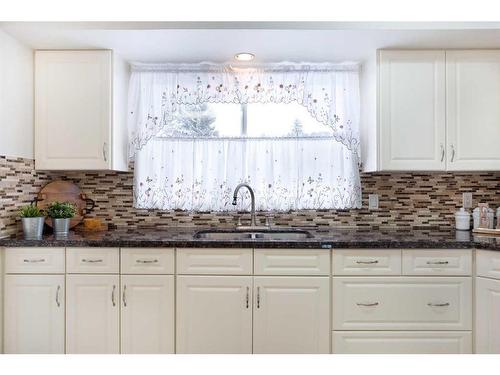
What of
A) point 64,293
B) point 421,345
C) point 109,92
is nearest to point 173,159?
point 109,92

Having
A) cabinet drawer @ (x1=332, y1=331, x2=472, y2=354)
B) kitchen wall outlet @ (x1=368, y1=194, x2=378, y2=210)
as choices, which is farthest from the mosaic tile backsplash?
cabinet drawer @ (x1=332, y1=331, x2=472, y2=354)

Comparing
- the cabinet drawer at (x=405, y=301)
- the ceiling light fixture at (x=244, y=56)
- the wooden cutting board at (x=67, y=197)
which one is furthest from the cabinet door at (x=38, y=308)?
the ceiling light fixture at (x=244, y=56)

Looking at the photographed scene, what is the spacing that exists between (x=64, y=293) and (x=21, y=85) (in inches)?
50.5

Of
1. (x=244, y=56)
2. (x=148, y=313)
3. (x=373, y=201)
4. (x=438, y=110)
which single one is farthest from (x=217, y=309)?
(x=438, y=110)

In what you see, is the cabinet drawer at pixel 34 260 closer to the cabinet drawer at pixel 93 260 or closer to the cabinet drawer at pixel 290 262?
the cabinet drawer at pixel 93 260

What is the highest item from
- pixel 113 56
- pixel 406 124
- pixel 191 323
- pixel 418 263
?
pixel 113 56

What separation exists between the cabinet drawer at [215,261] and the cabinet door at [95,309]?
40cm

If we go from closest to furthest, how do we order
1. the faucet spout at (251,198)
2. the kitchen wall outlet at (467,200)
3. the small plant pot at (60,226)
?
the small plant pot at (60,226) → the faucet spout at (251,198) → the kitchen wall outlet at (467,200)

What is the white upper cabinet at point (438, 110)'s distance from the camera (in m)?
2.46

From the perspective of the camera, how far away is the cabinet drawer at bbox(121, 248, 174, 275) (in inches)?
85.8

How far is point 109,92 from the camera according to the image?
2.49m

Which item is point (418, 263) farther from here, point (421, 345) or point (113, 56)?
point (113, 56)

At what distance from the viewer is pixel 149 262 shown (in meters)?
2.18

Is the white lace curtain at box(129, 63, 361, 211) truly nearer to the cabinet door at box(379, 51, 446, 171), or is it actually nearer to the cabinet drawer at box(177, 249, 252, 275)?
the cabinet door at box(379, 51, 446, 171)
